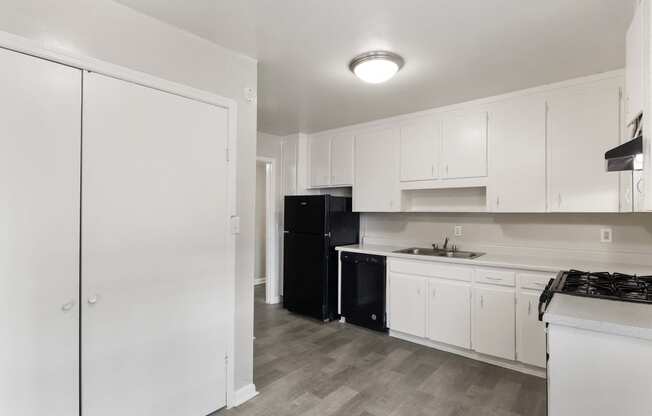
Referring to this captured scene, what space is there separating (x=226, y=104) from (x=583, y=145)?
2.81m

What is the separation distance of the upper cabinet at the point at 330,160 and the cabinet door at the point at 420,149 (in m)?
0.75

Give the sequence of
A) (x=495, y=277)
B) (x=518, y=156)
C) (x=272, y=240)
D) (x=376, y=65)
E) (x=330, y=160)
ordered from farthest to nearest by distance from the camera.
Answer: (x=272, y=240)
(x=330, y=160)
(x=518, y=156)
(x=495, y=277)
(x=376, y=65)

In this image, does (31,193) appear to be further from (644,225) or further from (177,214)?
(644,225)

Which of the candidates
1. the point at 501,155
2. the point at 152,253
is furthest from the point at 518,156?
the point at 152,253

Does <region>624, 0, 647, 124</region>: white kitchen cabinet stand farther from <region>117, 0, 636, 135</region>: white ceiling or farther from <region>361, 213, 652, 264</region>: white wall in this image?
<region>361, 213, 652, 264</region>: white wall

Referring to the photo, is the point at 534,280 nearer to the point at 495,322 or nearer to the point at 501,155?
the point at 495,322

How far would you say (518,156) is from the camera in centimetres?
305

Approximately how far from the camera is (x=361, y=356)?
10.4ft

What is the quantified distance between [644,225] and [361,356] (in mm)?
2633

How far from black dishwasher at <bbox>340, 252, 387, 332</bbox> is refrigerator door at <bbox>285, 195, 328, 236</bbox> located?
473mm

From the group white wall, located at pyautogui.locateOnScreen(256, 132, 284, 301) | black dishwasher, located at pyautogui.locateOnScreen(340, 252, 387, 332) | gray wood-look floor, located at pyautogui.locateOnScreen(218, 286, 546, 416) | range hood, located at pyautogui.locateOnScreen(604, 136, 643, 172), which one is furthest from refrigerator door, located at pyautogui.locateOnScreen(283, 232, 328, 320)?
range hood, located at pyautogui.locateOnScreen(604, 136, 643, 172)

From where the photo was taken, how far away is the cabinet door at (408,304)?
339cm

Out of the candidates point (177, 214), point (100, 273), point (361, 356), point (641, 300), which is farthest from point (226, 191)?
point (641, 300)

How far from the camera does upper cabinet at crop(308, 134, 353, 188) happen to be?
430 cm
